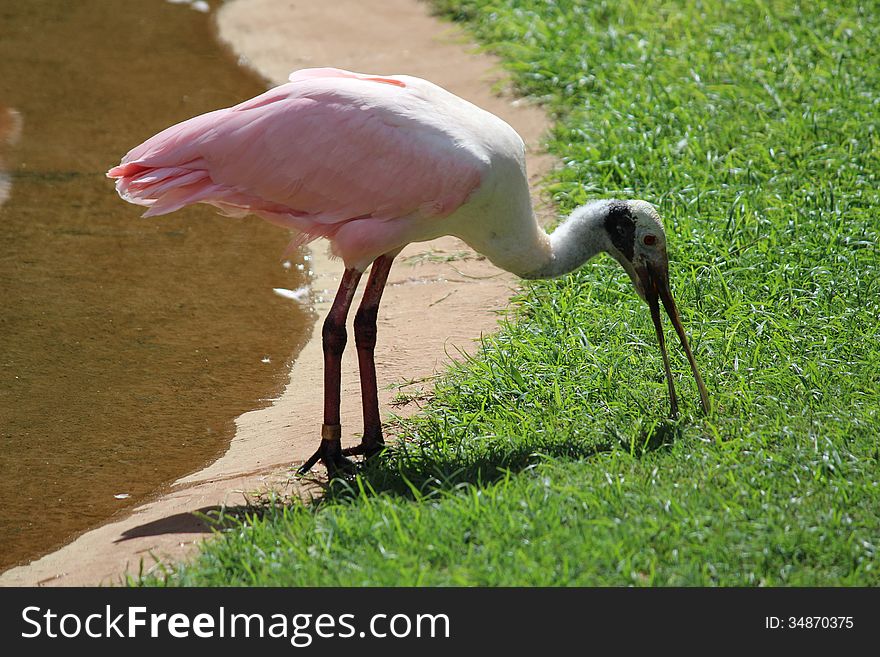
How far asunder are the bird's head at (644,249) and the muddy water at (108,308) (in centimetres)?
199

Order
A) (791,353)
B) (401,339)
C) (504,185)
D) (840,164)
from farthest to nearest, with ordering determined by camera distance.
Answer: (840,164)
(401,339)
(791,353)
(504,185)

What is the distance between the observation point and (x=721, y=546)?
13.6ft

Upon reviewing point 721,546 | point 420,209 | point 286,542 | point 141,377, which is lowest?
point 141,377

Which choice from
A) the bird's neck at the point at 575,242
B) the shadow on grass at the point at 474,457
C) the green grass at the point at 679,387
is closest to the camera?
the green grass at the point at 679,387

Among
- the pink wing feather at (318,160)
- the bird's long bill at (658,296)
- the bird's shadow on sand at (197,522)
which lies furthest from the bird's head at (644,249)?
the bird's shadow on sand at (197,522)

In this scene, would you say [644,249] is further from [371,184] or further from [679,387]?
[371,184]

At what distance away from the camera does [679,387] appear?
5.48m

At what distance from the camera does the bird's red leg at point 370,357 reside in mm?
5492

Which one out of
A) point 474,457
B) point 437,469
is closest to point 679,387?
point 474,457

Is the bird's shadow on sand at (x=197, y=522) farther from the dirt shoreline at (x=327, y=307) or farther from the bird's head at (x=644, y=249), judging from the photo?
the bird's head at (x=644, y=249)

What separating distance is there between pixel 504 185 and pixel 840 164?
3383 mm

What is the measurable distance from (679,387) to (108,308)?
10.8 ft
